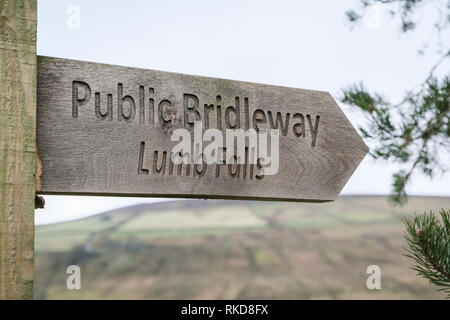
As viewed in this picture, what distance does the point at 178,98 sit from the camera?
1.04 m

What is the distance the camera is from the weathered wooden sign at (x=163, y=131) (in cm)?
95

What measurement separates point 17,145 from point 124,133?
0.18 m

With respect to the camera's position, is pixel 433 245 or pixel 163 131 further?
pixel 433 245

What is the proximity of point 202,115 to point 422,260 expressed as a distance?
21.1 inches

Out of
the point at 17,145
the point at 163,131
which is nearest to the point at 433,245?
the point at 163,131

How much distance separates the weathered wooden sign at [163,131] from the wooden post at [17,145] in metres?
0.04

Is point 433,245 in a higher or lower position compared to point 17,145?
lower

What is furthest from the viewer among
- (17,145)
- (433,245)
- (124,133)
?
(433,245)

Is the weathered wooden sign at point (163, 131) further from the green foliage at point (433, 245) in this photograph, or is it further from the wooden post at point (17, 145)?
the green foliage at point (433, 245)

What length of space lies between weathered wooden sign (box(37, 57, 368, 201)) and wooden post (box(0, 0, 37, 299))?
38mm

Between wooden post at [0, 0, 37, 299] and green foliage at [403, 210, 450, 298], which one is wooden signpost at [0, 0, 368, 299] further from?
green foliage at [403, 210, 450, 298]

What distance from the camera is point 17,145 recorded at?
2.88 ft

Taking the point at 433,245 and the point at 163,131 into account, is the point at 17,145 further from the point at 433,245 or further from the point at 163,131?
the point at 433,245

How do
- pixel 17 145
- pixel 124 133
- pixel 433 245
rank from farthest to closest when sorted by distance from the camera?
pixel 433 245 < pixel 124 133 < pixel 17 145
